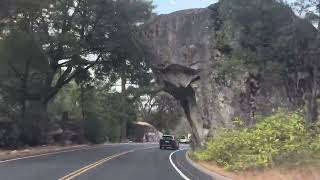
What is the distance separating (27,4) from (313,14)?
62.9 feet

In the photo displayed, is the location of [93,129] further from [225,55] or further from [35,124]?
[225,55]

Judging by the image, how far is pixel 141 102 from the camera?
355ft

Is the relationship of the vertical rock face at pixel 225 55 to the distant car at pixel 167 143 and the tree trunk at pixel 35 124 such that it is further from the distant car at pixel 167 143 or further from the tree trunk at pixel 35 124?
the tree trunk at pixel 35 124

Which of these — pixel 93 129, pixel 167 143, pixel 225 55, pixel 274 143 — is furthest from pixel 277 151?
pixel 93 129

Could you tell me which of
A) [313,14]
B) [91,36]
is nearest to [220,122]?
[313,14]

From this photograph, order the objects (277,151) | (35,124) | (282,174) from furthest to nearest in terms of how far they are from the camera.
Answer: (35,124)
(277,151)
(282,174)

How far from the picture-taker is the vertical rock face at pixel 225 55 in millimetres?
32938

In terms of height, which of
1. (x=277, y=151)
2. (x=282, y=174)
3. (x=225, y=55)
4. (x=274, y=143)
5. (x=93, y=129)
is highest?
(x=225, y=55)

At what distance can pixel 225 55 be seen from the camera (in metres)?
38.5

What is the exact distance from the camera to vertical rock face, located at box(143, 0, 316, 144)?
3294 cm

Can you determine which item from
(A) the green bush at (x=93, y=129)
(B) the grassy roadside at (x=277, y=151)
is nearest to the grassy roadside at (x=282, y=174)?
(B) the grassy roadside at (x=277, y=151)

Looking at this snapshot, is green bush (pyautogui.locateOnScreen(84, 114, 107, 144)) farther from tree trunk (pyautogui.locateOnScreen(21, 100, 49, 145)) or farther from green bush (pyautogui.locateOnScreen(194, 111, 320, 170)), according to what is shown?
green bush (pyautogui.locateOnScreen(194, 111, 320, 170))

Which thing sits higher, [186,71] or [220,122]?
[186,71]

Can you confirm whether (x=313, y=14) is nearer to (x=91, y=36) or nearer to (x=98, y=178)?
(x=98, y=178)
